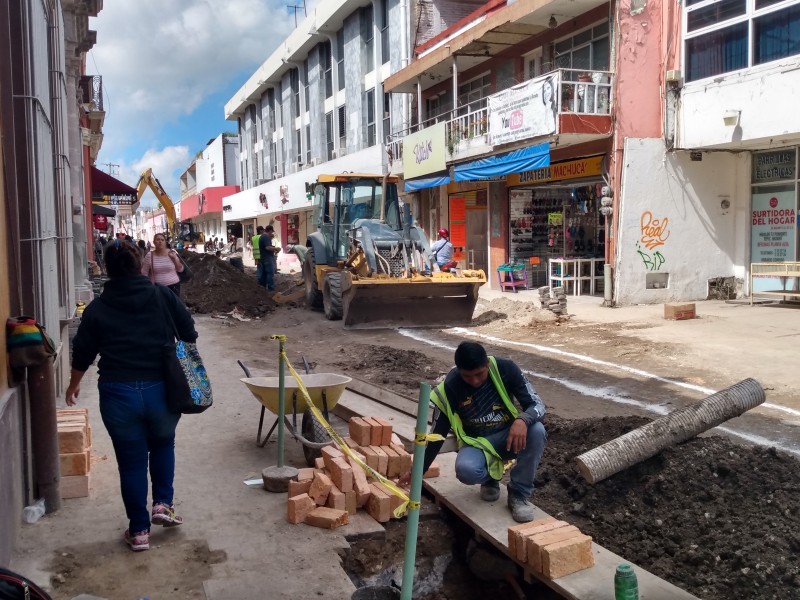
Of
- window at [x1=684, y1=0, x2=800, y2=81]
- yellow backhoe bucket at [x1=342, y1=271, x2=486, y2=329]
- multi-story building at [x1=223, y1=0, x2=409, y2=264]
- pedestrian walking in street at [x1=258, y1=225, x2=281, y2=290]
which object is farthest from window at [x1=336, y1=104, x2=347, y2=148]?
yellow backhoe bucket at [x1=342, y1=271, x2=486, y2=329]

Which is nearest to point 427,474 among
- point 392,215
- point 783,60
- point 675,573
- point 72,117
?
point 675,573

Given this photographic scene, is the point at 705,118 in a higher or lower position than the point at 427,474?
higher

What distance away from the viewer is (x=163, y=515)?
13.7 feet

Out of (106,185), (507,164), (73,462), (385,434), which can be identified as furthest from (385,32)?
(73,462)

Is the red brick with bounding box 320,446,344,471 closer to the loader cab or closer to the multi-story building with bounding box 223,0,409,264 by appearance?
the loader cab

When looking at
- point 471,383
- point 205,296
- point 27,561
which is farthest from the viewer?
point 205,296

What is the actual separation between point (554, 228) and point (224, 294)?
8.72 metres

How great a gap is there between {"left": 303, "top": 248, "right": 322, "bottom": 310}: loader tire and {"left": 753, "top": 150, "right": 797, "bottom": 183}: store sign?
31.6 feet

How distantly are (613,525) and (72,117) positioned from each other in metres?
13.6

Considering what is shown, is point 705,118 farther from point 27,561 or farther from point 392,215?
point 27,561

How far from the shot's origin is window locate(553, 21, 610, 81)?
51.8 ft

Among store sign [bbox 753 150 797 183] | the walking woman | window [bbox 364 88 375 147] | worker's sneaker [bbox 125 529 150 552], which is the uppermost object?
window [bbox 364 88 375 147]

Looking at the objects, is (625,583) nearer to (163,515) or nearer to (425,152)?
(163,515)

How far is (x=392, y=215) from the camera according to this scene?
14594 mm
